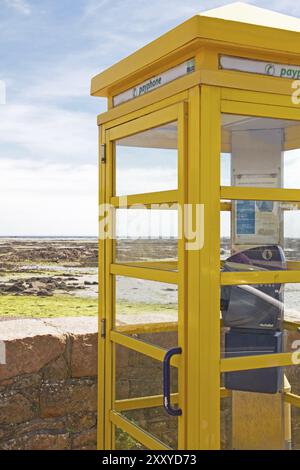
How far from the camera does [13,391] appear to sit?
313 cm

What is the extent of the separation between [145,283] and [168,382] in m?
0.48

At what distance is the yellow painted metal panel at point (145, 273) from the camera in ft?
7.70

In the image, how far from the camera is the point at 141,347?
2600 mm

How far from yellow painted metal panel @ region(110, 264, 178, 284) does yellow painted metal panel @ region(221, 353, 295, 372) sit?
363mm

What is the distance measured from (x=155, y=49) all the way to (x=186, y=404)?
1.39 m

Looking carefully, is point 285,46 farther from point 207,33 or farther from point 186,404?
point 186,404

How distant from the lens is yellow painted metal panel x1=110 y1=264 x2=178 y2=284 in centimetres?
235

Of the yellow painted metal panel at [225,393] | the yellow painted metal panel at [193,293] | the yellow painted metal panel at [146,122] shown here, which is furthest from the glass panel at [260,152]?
the yellow painted metal panel at [225,393]

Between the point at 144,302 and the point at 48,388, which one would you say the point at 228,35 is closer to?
the point at 144,302

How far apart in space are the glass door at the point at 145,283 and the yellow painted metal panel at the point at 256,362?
18 cm

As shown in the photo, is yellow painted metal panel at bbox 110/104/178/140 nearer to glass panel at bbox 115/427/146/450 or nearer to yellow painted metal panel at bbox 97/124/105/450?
yellow painted metal panel at bbox 97/124/105/450

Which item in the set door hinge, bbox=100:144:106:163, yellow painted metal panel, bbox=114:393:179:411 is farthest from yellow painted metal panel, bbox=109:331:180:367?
door hinge, bbox=100:144:106:163

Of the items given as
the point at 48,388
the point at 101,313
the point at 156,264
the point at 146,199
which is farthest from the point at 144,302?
the point at 48,388

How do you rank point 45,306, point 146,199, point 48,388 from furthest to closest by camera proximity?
1. point 45,306
2. point 48,388
3. point 146,199
